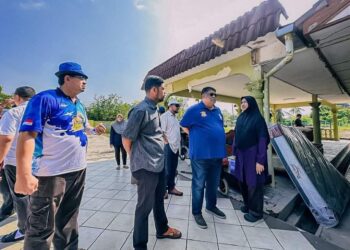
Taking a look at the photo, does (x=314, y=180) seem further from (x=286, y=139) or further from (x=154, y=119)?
(x=154, y=119)

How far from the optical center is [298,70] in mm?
4672

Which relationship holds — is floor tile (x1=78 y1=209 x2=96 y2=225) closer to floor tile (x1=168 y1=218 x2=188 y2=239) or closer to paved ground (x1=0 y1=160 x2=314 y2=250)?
paved ground (x1=0 y1=160 x2=314 y2=250)

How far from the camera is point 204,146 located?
2.47m

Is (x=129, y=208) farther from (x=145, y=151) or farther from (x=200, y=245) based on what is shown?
(x=145, y=151)

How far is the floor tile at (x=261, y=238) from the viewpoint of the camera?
206cm

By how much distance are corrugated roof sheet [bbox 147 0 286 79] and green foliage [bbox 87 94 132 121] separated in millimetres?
27013

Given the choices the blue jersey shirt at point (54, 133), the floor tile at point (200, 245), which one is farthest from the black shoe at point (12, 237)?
the floor tile at point (200, 245)

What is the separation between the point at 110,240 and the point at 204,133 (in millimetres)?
1728

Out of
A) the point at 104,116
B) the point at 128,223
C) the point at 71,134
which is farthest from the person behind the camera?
the point at 104,116

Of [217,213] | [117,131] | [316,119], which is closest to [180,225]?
[217,213]

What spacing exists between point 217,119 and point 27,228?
229cm

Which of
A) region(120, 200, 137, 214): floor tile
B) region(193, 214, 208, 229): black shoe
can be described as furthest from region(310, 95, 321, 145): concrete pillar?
region(120, 200, 137, 214): floor tile

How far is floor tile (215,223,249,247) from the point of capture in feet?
6.93

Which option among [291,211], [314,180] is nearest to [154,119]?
[314,180]
